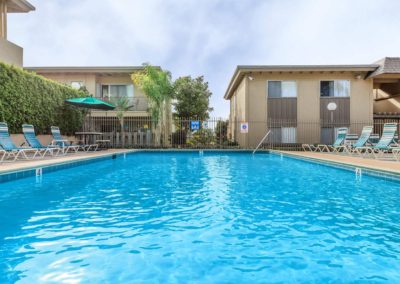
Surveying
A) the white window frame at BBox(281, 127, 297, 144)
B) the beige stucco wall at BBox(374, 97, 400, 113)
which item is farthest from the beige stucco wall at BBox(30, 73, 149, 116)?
the beige stucco wall at BBox(374, 97, 400, 113)

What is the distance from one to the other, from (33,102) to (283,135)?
13.1 meters

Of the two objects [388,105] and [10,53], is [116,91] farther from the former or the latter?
[388,105]

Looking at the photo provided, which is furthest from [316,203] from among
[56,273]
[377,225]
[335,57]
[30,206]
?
[335,57]

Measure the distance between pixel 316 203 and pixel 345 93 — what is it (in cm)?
1554

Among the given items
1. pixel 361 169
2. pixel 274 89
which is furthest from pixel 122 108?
pixel 361 169

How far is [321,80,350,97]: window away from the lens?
59.0ft

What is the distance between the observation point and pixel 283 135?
18062mm

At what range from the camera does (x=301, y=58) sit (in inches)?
808

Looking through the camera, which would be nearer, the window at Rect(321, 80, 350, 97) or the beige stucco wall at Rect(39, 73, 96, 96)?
the window at Rect(321, 80, 350, 97)

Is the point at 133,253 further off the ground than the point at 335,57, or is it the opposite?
the point at 335,57

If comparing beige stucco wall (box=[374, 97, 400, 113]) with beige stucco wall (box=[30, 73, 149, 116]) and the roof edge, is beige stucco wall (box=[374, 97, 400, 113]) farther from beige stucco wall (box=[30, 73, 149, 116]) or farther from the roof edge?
beige stucco wall (box=[30, 73, 149, 116])

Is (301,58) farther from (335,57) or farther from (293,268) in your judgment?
(293,268)

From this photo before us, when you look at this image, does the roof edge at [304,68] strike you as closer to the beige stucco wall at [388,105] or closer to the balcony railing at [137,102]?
the beige stucco wall at [388,105]

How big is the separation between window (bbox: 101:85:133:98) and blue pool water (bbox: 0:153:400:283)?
15513 millimetres
